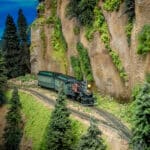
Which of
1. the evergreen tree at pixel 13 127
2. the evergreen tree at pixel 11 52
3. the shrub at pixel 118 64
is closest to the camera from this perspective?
the shrub at pixel 118 64

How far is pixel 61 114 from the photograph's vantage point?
64.5 metres

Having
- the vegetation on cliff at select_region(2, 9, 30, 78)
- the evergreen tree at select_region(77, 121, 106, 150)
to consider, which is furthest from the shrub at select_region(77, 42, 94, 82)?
the vegetation on cliff at select_region(2, 9, 30, 78)

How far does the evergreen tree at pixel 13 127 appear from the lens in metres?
74.2

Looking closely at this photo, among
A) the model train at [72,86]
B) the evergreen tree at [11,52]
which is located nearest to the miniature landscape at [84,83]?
the model train at [72,86]

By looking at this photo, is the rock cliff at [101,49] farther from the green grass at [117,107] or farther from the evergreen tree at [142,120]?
the evergreen tree at [142,120]

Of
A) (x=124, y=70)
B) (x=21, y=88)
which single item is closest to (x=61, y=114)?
(x=124, y=70)

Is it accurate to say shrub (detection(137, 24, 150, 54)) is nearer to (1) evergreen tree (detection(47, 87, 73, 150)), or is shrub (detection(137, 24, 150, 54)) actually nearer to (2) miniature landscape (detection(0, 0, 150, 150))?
(2) miniature landscape (detection(0, 0, 150, 150))

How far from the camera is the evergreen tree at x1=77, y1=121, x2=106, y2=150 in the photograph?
5522cm

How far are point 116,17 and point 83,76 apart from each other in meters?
12.7

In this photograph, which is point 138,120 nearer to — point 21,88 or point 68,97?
point 68,97

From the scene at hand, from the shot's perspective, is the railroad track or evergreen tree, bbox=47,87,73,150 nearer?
the railroad track

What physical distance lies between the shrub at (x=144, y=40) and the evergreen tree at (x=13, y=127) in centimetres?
1966

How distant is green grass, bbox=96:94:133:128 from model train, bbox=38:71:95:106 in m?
1.71

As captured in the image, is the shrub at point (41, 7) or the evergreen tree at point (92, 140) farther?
the shrub at point (41, 7)
